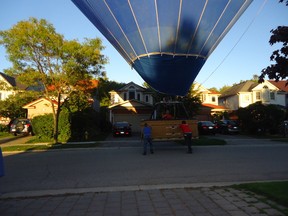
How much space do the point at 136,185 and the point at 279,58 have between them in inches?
191

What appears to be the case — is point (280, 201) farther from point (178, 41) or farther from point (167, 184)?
point (178, 41)

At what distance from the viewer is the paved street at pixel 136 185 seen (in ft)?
20.2

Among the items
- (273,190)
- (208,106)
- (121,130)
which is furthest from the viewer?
(208,106)

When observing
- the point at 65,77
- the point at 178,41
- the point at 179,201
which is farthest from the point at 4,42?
the point at 179,201

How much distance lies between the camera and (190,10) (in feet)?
41.6

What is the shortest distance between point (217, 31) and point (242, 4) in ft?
4.60

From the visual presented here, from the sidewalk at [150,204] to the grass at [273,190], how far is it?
0.19 meters

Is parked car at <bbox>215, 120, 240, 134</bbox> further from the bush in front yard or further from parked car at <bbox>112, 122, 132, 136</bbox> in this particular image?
the bush in front yard

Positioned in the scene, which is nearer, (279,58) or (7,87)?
(279,58)

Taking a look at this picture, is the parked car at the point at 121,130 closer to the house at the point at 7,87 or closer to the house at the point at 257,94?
the house at the point at 7,87

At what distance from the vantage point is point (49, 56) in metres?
22.0

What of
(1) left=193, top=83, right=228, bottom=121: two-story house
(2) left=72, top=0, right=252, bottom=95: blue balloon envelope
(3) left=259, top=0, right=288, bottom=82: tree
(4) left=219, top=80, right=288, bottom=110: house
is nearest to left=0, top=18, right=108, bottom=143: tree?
(2) left=72, top=0, right=252, bottom=95: blue balloon envelope

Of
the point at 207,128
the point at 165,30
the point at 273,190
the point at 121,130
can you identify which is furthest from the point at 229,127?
the point at 273,190

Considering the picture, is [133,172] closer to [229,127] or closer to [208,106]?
[229,127]
